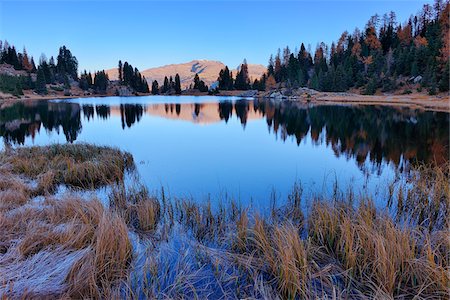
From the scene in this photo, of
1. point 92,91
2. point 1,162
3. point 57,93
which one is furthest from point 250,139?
point 92,91

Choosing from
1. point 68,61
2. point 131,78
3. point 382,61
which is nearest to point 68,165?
point 382,61

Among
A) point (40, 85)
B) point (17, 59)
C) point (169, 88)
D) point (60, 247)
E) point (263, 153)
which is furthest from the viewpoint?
point (169, 88)

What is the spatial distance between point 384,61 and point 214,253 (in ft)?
293

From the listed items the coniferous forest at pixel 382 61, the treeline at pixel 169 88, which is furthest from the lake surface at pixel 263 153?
the treeline at pixel 169 88

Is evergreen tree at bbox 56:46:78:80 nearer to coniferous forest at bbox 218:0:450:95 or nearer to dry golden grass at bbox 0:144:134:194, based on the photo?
coniferous forest at bbox 218:0:450:95

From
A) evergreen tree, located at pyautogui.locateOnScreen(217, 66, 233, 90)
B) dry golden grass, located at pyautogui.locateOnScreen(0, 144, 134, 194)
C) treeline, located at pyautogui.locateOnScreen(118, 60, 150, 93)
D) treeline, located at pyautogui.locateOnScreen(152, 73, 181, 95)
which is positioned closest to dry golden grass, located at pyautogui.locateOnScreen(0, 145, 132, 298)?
dry golden grass, located at pyautogui.locateOnScreen(0, 144, 134, 194)

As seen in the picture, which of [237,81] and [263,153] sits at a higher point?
[237,81]

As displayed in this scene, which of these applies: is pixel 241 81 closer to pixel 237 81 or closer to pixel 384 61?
pixel 237 81

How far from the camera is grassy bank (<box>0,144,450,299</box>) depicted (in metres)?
4.00

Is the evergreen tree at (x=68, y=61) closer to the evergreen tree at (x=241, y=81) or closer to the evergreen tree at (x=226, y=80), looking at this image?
the evergreen tree at (x=226, y=80)

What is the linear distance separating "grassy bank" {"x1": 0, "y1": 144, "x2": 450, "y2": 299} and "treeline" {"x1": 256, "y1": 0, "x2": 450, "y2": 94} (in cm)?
5478

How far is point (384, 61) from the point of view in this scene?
78.3 meters

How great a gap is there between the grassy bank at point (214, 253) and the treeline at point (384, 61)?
5478cm

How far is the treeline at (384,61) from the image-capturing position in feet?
192
